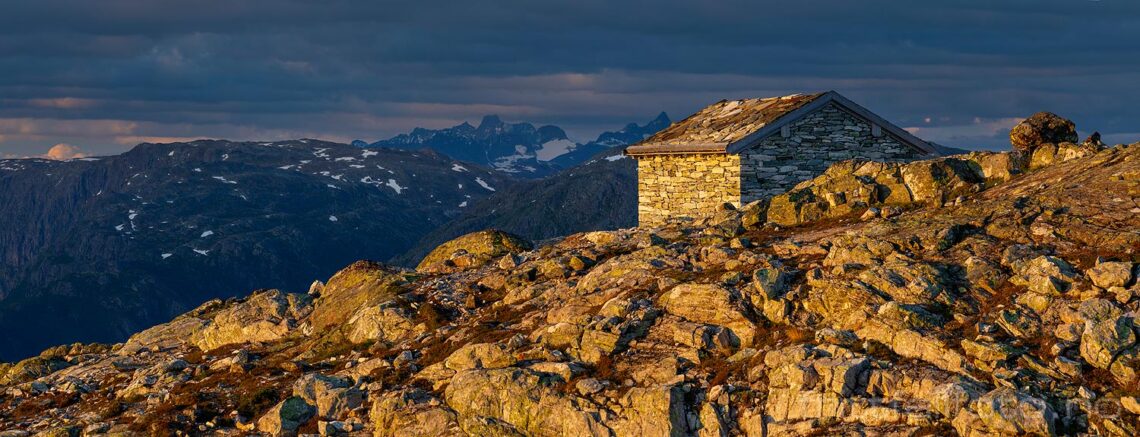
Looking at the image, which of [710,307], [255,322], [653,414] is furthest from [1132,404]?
[255,322]

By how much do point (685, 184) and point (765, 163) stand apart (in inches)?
121

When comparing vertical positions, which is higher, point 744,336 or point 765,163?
point 765,163

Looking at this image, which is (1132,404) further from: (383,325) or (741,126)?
(741,126)

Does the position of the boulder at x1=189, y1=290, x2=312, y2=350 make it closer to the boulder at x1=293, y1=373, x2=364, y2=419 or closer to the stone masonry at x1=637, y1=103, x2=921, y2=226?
the boulder at x1=293, y1=373, x2=364, y2=419

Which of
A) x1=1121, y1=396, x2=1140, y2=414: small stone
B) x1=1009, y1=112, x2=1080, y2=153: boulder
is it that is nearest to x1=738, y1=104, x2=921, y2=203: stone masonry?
x1=1009, y1=112, x2=1080, y2=153: boulder

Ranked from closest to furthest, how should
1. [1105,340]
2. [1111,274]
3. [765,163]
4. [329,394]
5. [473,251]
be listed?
[1105,340], [1111,274], [329,394], [473,251], [765,163]

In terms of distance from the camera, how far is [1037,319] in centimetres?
1953

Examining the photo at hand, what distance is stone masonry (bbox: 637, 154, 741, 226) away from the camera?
36344 millimetres

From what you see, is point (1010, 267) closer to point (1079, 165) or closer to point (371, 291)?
point (1079, 165)

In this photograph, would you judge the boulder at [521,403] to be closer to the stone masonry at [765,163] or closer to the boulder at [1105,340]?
the boulder at [1105,340]

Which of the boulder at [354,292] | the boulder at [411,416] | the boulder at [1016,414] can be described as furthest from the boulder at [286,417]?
the boulder at [1016,414]

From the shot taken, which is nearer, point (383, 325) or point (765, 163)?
point (383, 325)

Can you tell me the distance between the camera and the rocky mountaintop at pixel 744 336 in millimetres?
18469

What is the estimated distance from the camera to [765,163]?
119 feet
